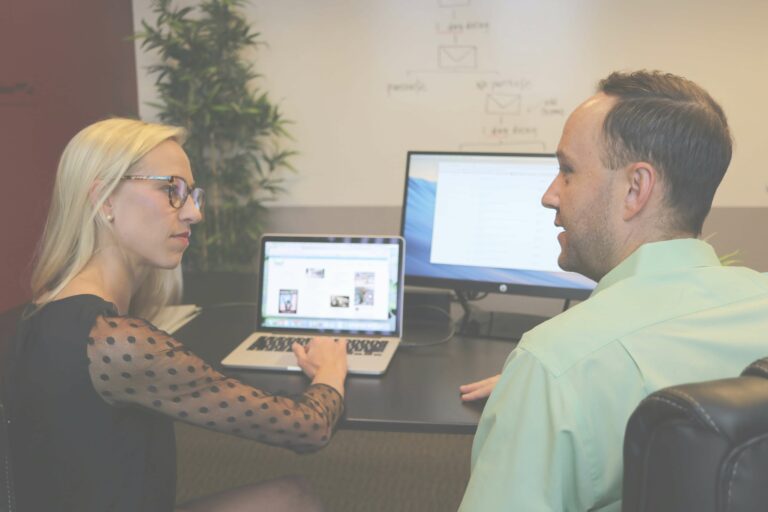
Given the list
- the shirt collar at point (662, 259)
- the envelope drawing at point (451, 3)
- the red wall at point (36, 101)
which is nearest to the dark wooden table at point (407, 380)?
the shirt collar at point (662, 259)

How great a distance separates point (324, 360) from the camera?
59.4 inches

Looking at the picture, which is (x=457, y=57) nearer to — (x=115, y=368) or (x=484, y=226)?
(x=484, y=226)

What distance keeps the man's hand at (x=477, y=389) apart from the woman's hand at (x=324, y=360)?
0.26 metres

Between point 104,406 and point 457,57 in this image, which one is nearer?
point 104,406

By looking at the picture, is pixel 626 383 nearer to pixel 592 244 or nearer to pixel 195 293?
pixel 592 244

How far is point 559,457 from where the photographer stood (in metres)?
0.78

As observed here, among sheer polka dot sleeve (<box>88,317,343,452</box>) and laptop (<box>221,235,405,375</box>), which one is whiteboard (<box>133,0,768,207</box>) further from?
sheer polka dot sleeve (<box>88,317,343,452</box>)

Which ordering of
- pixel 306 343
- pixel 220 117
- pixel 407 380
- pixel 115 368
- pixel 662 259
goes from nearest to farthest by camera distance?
pixel 662 259, pixel 115 368, pixel 407 380, pixel 306 343, pixel 220 117

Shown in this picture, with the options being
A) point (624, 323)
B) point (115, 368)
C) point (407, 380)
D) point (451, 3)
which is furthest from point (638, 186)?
point (451, 3)

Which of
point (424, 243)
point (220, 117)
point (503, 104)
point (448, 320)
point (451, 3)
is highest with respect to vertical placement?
point (451, 3)

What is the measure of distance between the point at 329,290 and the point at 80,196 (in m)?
0.66

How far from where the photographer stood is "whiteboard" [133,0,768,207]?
11.5 feet

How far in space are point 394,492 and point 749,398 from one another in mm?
2059

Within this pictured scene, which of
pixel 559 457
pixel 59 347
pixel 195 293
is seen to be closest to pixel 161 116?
pixel 195 293
